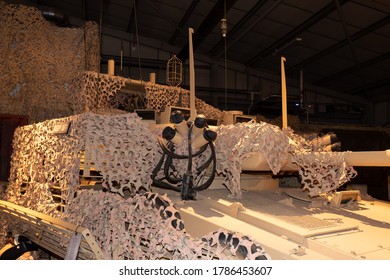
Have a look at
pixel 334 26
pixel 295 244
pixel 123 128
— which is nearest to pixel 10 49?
pixel 123 128

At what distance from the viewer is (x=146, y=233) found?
406 cm

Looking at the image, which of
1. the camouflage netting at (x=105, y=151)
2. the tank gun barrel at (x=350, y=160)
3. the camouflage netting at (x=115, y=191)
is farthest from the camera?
the camouflage netting at (x=105, y=151)

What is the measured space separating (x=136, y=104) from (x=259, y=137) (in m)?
5.08

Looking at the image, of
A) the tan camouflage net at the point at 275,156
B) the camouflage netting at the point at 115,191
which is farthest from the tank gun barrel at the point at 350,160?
the camouflage netting at the point at 115,191

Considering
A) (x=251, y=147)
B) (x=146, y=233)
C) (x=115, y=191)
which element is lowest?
(x=146, y=233)

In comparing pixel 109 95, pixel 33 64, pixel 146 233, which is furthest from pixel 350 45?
pixel 146 233


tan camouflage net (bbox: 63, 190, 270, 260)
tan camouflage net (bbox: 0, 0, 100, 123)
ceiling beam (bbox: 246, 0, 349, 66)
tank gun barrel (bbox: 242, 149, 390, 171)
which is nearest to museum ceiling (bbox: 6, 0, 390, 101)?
ceiling beam (bbox: 246, 0, 349, 66)

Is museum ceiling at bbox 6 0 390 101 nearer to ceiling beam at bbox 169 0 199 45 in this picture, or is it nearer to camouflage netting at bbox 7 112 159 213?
ceiling beam at bbox 169 0 199 45

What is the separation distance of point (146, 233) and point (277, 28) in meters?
11.3

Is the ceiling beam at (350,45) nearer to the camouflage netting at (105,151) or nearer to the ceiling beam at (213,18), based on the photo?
the ceiling beam at (213,18)

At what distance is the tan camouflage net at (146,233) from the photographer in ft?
10.7

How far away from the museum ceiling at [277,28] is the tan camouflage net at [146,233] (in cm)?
723

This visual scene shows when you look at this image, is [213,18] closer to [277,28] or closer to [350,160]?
[277,28]

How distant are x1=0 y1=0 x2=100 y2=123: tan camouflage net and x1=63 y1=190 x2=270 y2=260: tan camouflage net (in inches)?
302
